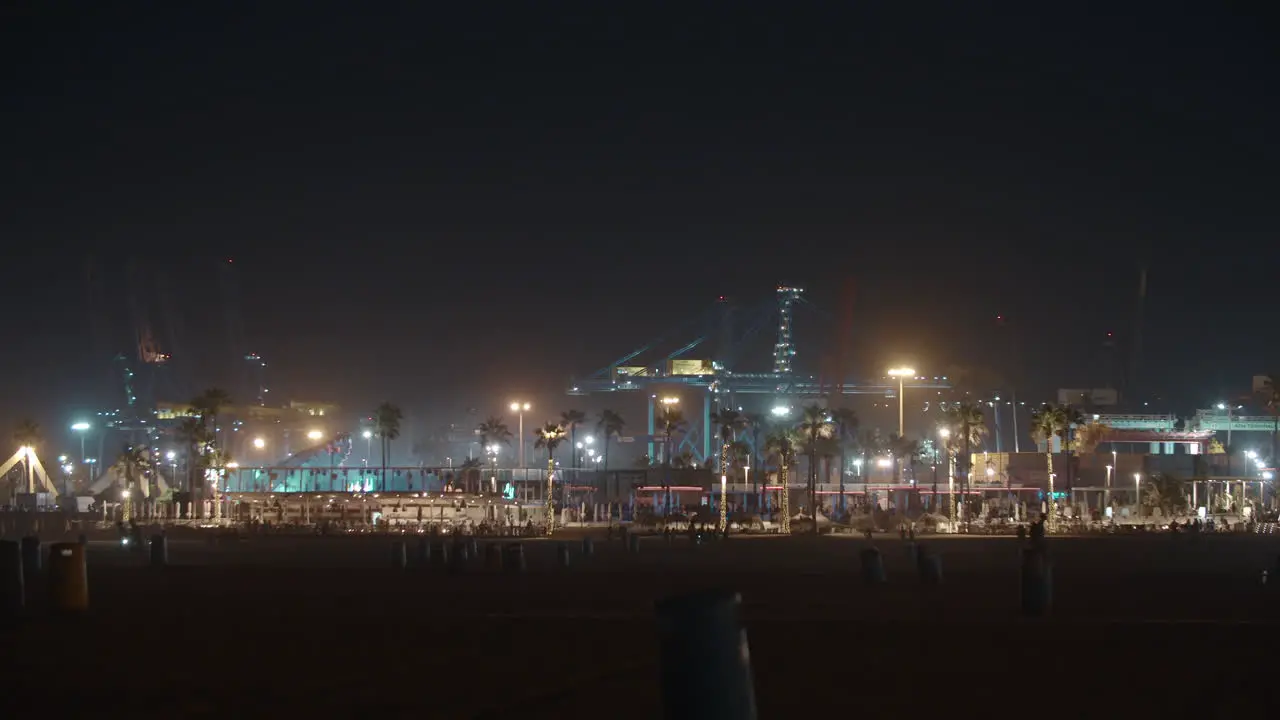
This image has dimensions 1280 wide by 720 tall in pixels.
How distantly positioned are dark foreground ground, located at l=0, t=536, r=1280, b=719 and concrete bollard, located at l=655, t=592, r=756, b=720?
3.64 metres

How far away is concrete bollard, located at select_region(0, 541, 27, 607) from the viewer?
14188mm

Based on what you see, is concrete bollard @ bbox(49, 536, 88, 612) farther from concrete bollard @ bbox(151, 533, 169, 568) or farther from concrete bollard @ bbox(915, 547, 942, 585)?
concrete bollard @ bbox(151, 533, 169, 568)

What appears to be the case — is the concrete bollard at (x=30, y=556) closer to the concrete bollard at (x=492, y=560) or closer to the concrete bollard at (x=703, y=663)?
the concrete bollard at (x=492, y=560)

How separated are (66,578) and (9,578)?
Result: 92 cm

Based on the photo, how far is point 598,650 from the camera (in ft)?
39.2

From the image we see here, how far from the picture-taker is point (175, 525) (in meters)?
82.0

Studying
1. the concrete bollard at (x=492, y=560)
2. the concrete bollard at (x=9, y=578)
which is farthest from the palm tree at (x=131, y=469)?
the concrete bollard at (x=9, y=578)

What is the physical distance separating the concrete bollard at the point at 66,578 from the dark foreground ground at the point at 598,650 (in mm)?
262

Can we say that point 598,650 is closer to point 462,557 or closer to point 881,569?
point 881,569

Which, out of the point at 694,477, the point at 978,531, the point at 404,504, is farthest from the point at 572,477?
the point at 978,531

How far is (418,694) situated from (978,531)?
69.3m

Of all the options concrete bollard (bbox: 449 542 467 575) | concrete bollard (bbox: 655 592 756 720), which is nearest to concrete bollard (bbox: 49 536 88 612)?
concrete bollard (bbox: 655 592 756 720)

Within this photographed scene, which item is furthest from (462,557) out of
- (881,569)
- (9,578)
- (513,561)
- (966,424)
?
(966,424)

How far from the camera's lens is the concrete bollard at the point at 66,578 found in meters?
14.9
